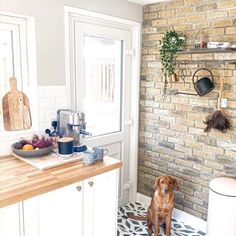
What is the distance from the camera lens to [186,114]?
2592 mm

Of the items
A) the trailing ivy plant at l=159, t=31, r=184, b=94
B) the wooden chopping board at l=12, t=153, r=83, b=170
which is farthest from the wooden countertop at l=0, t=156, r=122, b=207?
the trailing ivy plant at l=159, t=31, r=184, b=94

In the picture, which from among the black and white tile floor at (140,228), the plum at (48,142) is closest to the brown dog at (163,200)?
the black and white tile floor at (140,228)

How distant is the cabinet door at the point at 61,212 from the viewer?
162cm

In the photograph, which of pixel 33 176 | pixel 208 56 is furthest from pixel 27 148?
pixel 208 56

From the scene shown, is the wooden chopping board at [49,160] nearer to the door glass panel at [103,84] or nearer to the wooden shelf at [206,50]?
the door glass panel at [103,84]

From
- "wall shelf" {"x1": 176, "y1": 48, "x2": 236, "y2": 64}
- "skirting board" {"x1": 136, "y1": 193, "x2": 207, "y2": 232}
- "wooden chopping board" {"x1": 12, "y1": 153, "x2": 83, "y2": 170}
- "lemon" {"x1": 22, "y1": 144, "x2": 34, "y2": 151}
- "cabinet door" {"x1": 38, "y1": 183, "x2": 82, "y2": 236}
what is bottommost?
"skirting board" {"x1": 136, "y1": 193, "x2": 207, "y2": 232}

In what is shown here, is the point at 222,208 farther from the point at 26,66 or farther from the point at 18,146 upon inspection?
the point at 26,66

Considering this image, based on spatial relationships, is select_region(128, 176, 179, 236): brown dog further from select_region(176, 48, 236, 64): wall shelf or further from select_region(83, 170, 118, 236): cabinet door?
select_region(176, 48, 236, 64): wall shelf

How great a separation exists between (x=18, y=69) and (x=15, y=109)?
1.04 feet

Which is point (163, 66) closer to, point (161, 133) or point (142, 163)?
point (161, 133)

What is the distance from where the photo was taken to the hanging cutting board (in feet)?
6.89

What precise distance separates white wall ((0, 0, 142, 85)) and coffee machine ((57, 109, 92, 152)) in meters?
0.32

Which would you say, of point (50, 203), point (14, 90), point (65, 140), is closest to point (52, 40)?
point (14, 90)

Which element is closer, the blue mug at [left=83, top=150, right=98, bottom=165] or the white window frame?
the blue mug at [left=83, top=150, right=98, bottom=165]
